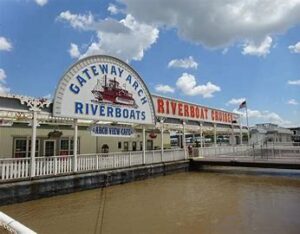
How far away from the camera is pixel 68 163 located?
48.0 ft

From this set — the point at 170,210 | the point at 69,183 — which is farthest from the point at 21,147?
the point at 170,210

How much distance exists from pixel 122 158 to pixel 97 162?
2.24 m

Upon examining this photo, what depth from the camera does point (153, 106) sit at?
68.2 ft

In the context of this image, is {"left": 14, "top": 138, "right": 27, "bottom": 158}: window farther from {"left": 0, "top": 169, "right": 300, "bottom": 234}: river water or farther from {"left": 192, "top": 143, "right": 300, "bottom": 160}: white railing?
{"left": 192, "top": 143, "right": 300, "bottom": 160}: white railing

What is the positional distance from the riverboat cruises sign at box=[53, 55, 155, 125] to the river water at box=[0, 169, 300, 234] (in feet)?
12.8

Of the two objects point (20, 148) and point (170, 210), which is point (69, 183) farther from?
point (20, 148)

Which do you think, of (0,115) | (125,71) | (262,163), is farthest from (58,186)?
(262,163)

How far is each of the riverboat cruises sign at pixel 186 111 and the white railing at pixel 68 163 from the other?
3122 millimetres

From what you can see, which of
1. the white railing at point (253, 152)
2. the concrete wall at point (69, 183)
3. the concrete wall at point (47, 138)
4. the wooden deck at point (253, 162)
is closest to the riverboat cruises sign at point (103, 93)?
the concrete wall at point (69, 183)

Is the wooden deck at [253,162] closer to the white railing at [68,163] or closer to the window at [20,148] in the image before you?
the white railing at [68,163]

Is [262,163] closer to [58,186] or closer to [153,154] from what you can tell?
[153,154]

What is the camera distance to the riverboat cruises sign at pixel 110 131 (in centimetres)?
1630

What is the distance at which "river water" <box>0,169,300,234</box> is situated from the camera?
345 inches

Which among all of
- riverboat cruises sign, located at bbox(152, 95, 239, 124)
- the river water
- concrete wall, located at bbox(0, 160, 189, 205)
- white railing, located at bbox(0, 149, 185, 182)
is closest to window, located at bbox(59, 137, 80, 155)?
white railing, located at bbox(0, 149, 185, 182)
